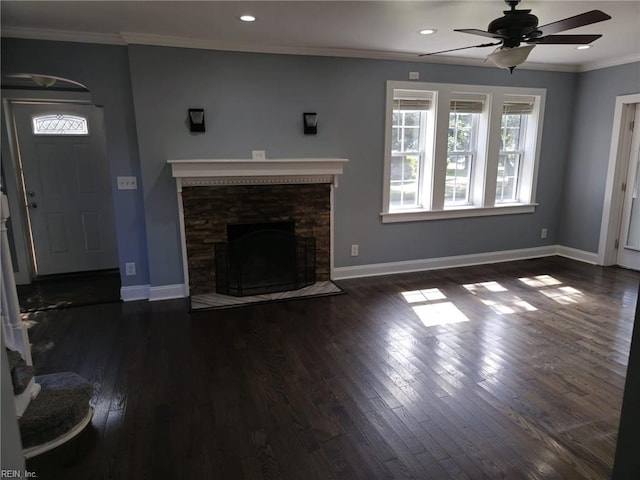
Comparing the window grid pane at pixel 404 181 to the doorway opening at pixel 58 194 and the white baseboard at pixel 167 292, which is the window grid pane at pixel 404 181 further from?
the doorway opening at pixel 58 194

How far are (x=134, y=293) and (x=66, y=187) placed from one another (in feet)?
5.88

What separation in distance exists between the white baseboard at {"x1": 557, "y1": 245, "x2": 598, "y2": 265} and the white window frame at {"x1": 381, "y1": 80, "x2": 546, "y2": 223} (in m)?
0.85

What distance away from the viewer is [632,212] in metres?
5.07

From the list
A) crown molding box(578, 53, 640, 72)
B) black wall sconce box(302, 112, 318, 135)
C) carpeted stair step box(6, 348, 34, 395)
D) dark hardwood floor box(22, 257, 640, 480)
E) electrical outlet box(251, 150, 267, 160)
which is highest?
crown molding box(578, 53, 640, 72)

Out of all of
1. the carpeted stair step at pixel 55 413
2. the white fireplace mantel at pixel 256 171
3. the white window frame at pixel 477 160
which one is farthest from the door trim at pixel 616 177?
the carpeted stair step at pixel 55 413

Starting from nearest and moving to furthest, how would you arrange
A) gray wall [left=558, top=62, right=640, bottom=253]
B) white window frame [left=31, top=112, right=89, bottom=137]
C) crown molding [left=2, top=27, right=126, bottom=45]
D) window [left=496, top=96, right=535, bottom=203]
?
crown molding [left=2, top=27, right=126, bottom=45]
white window frame [left=31, top=112, right=89, bottom=137]
gray wall [left=558, top=62, right=640, bottom=253]
window [left=496, top=96, right=535, bottom=203]

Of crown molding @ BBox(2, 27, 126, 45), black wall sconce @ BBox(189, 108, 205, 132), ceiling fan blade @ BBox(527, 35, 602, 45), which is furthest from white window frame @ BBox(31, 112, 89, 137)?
ceiling fan blade @ BBox(527, 35, 602, 45)

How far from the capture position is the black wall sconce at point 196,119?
385cm

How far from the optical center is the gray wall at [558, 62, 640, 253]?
199 inches

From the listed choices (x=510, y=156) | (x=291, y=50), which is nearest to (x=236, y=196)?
(x=291, y=50)

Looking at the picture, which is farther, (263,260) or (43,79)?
(263,260)

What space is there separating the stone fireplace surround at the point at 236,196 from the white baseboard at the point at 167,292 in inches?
2.9

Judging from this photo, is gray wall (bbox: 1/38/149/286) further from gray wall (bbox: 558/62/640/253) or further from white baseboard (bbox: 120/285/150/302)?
gray wall (bbox: 558/62/640/253)

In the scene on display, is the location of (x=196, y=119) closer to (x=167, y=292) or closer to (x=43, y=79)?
(x=43, y=79)
